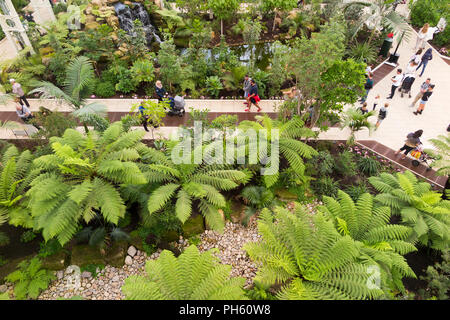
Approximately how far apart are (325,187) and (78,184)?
18.5 feet

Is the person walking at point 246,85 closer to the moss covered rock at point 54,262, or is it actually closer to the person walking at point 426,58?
the moss covered rock at point 54,262

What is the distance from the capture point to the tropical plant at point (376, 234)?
5066mm

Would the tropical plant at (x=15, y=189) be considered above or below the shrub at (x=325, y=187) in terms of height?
above

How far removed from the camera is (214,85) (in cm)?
995

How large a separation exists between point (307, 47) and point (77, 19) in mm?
10252

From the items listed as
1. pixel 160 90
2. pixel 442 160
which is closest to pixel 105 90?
pixel 160 90

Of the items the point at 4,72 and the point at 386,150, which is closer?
the point at 386,150

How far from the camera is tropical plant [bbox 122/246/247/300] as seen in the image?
427 centimetres

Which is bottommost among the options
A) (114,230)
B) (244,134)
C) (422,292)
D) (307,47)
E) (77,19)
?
(422,292)

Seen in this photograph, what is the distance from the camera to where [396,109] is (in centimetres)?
1012

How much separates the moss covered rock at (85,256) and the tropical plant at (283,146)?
3815mm

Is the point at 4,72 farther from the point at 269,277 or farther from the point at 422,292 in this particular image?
the point at 422,292

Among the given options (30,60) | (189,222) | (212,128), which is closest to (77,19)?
(30,60)

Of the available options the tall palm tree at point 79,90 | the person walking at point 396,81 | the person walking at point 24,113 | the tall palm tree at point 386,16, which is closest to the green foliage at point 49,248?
the tall palm tree at point 79,90
